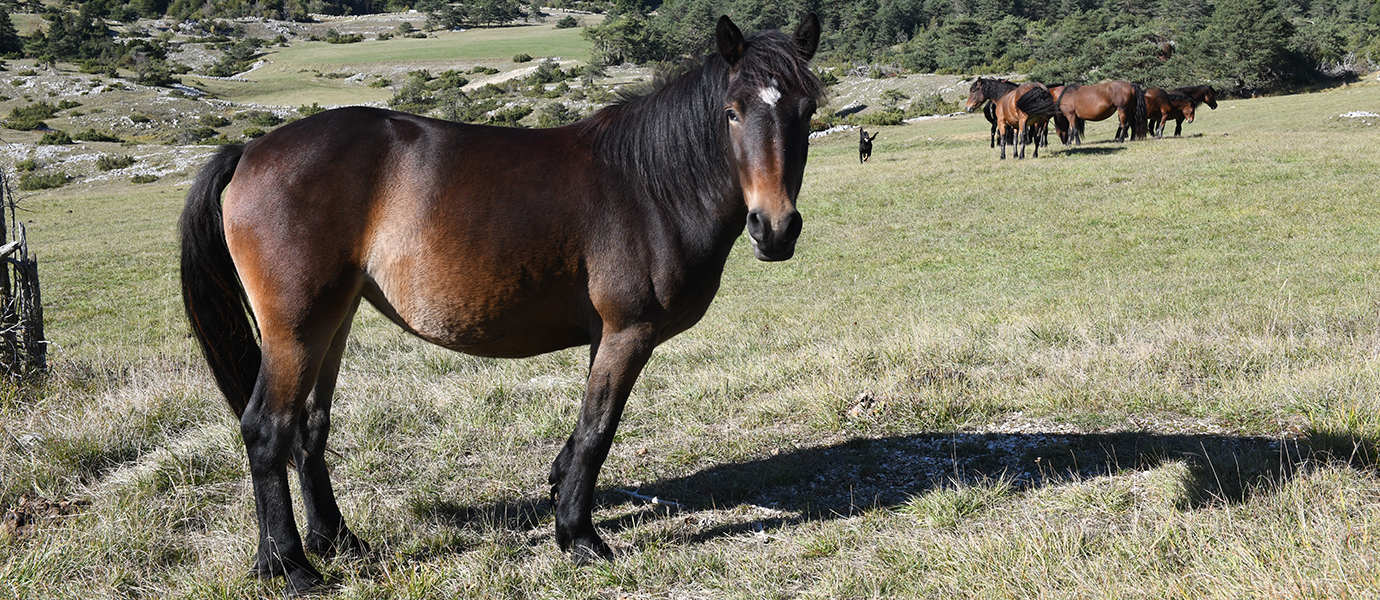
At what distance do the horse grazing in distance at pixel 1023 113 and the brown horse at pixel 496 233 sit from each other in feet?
68.3

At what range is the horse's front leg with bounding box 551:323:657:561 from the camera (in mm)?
3258

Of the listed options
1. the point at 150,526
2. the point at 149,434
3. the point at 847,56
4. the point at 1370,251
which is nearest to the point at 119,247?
the point at 149,434

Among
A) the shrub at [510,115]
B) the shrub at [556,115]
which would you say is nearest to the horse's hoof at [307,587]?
the shrub at [556,115]

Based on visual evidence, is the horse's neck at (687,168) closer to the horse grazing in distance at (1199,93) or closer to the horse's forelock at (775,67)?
the horse's forelock at (775,67)

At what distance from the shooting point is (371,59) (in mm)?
85312

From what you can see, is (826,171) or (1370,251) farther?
(826,171)

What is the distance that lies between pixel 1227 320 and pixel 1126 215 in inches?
371

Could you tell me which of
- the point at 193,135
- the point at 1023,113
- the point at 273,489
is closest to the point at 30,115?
the point at 193,135

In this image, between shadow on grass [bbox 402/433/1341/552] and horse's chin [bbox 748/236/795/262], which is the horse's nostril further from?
shadow on grass [bbox 402/433/1341/552]

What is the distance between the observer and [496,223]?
3.25 m

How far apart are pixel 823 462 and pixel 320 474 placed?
7.97 feet

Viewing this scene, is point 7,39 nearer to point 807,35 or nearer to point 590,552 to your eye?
point 590,552

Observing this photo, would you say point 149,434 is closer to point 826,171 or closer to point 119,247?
point 119,247

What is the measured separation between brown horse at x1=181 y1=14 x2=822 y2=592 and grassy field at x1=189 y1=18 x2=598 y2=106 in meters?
60.4
